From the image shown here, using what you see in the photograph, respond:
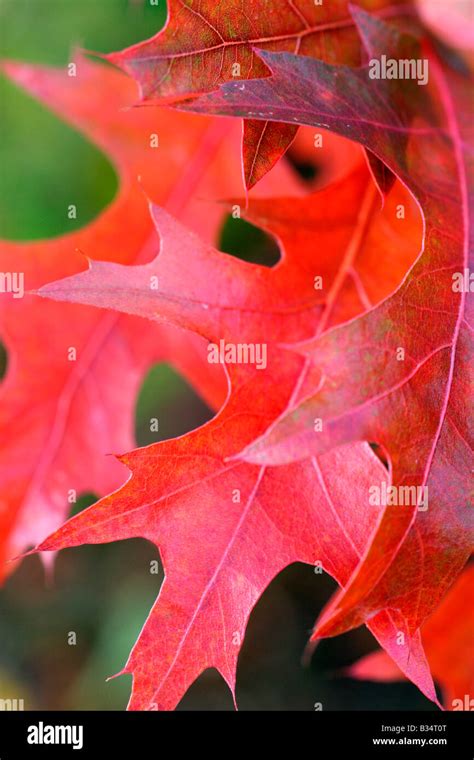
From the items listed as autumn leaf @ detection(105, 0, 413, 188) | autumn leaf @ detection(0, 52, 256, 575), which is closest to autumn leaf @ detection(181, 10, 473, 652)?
autumn leaf @ detection(105, 0, 413, 188)

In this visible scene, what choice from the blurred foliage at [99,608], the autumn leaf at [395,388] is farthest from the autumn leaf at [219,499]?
the blurred foliage at [99,608]

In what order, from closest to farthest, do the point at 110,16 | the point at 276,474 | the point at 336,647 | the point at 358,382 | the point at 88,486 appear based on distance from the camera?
1. the point at 358,382
2. the point at 276,474
3. the point at 88,486
4. the point at 110,16
5. the point at 336,647

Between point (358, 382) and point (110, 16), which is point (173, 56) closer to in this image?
point (358, 382)
